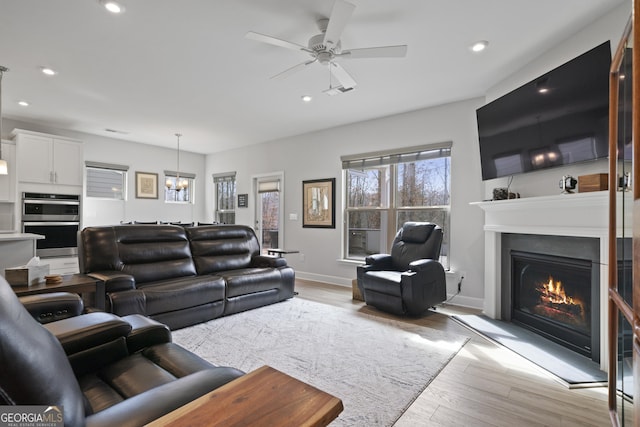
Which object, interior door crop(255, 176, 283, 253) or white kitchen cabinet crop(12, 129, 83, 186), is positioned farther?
interior door crop(255, 176, 283, 253)

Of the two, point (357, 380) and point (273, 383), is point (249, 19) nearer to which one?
point (273, 383)

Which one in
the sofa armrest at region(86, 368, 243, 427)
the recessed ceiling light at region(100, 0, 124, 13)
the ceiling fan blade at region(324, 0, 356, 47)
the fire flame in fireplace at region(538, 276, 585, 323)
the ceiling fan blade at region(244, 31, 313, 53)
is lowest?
the fire flame in fireplace at region(538, 276, 585, 323)

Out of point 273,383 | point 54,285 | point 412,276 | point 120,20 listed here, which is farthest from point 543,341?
point 120,20

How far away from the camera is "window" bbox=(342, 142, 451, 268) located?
4.32 m

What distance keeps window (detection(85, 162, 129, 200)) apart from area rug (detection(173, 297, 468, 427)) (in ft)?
14.6

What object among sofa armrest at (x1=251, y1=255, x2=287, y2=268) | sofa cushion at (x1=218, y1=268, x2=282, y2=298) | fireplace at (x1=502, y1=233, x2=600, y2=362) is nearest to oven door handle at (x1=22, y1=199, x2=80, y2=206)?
sofa cushion at (x1=218, y1=268, x2=282, y2=298)

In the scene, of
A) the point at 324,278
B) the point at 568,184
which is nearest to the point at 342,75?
the point at 568,184

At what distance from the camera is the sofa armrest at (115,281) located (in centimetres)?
272

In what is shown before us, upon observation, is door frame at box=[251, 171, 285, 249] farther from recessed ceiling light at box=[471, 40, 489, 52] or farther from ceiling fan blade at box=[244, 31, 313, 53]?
recessed ceiling light at box=[471, 40, 489, 52]

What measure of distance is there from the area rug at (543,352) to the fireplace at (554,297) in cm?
9

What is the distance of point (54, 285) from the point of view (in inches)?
88.9

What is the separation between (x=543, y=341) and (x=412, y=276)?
1237 millimetres

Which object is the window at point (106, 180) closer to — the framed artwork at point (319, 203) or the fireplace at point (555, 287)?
the framed artwork at point (319, 203)

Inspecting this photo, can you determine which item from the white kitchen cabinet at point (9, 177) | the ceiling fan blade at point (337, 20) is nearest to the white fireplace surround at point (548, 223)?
the ceiling fan blade at point (337, 20)
